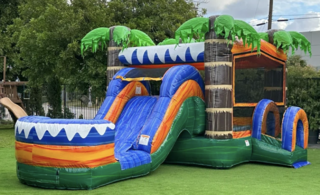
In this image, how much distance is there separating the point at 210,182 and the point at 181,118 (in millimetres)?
1235

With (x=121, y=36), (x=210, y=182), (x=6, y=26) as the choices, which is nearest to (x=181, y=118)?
(x=210, y=182)

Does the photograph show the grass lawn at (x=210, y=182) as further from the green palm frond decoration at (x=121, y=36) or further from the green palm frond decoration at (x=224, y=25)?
the green palm frond decoration at (x=121, y=36)

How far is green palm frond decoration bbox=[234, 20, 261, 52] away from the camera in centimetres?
672

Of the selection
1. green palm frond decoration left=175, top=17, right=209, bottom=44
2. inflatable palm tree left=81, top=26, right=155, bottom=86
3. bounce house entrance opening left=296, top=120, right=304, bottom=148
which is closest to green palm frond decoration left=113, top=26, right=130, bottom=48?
inflatable palm tree left=81, top=26, right=155, bottom=86

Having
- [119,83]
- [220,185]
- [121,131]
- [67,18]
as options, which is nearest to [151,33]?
[67,18]

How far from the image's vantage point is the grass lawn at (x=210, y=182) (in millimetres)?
5105

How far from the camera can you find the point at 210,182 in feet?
18.8

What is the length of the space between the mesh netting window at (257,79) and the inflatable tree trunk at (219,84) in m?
0.34

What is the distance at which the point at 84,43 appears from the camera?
27.1 feet

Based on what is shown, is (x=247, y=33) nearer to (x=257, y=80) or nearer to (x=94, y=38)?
(x=257, y=80)

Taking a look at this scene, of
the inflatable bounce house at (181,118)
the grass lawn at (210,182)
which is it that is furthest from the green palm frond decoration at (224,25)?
the grass lawn at (210,182)

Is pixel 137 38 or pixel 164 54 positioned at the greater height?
pixel 137 38

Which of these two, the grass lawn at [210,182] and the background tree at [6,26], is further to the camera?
the background tree at [6,26]

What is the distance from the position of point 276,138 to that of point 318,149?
2.86 metres
